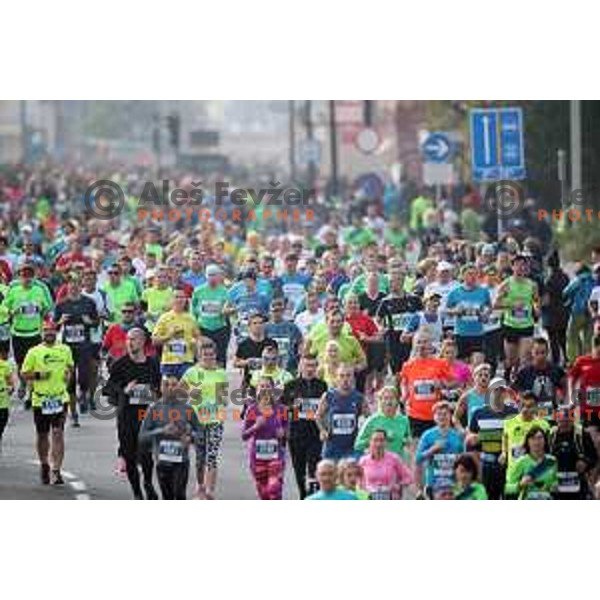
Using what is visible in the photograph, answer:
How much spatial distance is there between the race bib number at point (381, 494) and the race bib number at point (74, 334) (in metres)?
3.35

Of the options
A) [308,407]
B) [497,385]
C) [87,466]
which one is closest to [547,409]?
[497,385]

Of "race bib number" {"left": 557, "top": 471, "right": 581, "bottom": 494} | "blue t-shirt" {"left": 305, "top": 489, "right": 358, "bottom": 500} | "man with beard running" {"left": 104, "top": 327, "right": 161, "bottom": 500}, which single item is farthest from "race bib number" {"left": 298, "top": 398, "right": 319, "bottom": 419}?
"race bib number" {"left": 557, "top": 471, "right": 581, "bottom": 494}

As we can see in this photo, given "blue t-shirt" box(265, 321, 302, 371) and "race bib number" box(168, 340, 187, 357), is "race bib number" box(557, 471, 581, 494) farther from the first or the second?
"race bib number" box(168, 340, 187, 357)

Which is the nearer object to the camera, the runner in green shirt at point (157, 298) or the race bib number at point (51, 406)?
the race bib number at point (51, 406)

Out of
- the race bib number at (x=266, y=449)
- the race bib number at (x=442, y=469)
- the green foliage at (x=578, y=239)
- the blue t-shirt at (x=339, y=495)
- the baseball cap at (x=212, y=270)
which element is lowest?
the blue t-shirt at (x=339, y=495)

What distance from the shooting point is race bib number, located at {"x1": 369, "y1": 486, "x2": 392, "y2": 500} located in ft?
65.8

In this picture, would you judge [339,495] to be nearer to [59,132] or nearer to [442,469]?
[442,469]

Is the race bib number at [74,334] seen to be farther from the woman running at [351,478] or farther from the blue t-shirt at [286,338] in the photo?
the woman running at [351,478]

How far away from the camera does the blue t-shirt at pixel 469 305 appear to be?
2306 cm

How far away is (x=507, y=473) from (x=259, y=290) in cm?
394

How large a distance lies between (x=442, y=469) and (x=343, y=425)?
854 mm

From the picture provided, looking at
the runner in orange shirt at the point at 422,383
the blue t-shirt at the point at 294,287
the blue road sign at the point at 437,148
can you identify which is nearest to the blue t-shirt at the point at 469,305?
the runner in orange shirt at the point at 422,383

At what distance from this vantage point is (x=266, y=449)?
2084 centimetres

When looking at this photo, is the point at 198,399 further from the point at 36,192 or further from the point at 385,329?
the point at 36,192
